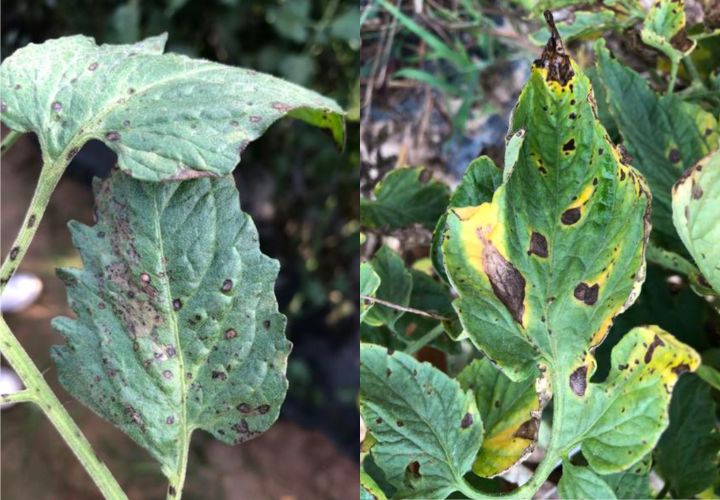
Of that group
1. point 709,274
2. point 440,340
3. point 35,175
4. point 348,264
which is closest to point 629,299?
point 709,274

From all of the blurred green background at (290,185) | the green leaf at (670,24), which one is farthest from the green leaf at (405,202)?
the blurred green background at (290,185)

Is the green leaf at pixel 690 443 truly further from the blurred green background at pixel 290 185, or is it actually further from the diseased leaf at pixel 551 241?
the blurred green background at pixel 290 185

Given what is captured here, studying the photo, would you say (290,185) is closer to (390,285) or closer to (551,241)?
(390,285)

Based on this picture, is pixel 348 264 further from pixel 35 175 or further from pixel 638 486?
pixel 638 486

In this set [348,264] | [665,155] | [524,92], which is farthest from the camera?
[348,264]

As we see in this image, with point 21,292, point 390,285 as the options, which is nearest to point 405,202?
point 390,285
